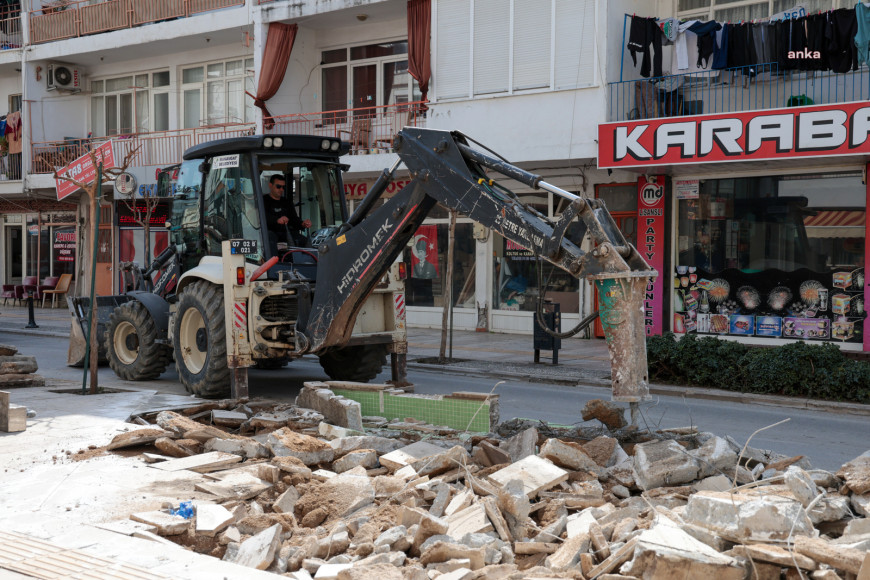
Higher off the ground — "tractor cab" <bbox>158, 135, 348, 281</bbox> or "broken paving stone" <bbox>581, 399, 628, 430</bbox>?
"tractor cab" <bbox>158, 135, 348, 281</bbox>

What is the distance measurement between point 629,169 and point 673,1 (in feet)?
14.1

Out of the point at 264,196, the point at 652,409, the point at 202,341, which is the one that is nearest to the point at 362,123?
the point at 264,196

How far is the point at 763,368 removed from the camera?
12.8m

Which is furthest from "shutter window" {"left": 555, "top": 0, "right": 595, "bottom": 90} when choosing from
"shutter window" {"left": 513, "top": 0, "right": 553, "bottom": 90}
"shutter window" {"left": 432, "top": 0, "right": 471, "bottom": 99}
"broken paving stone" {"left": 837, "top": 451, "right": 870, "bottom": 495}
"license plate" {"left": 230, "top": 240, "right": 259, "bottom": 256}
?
"broken paving stone" {"left": 837, "top": 451, "right": 870, "bottom": 495}

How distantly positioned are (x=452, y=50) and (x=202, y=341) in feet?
37.3

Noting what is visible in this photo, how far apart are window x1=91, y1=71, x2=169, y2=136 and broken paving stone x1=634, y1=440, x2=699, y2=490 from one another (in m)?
25.8

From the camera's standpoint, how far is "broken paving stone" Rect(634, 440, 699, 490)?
21.1 feet

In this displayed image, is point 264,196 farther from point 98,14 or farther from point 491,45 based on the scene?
point 98,14

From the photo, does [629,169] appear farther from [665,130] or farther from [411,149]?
[411,149]

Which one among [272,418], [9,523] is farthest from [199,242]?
[9,523]

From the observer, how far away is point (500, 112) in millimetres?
19766

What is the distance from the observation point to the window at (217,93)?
27016 mm

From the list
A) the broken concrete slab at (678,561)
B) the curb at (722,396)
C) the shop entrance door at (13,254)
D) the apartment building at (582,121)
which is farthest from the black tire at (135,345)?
the shop entrance door at (13,254)

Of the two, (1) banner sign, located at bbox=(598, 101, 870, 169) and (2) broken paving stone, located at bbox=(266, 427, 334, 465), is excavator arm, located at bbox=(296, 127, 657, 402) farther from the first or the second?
(1) banner sign, located at bbox=(598, 101, 870, 169)
